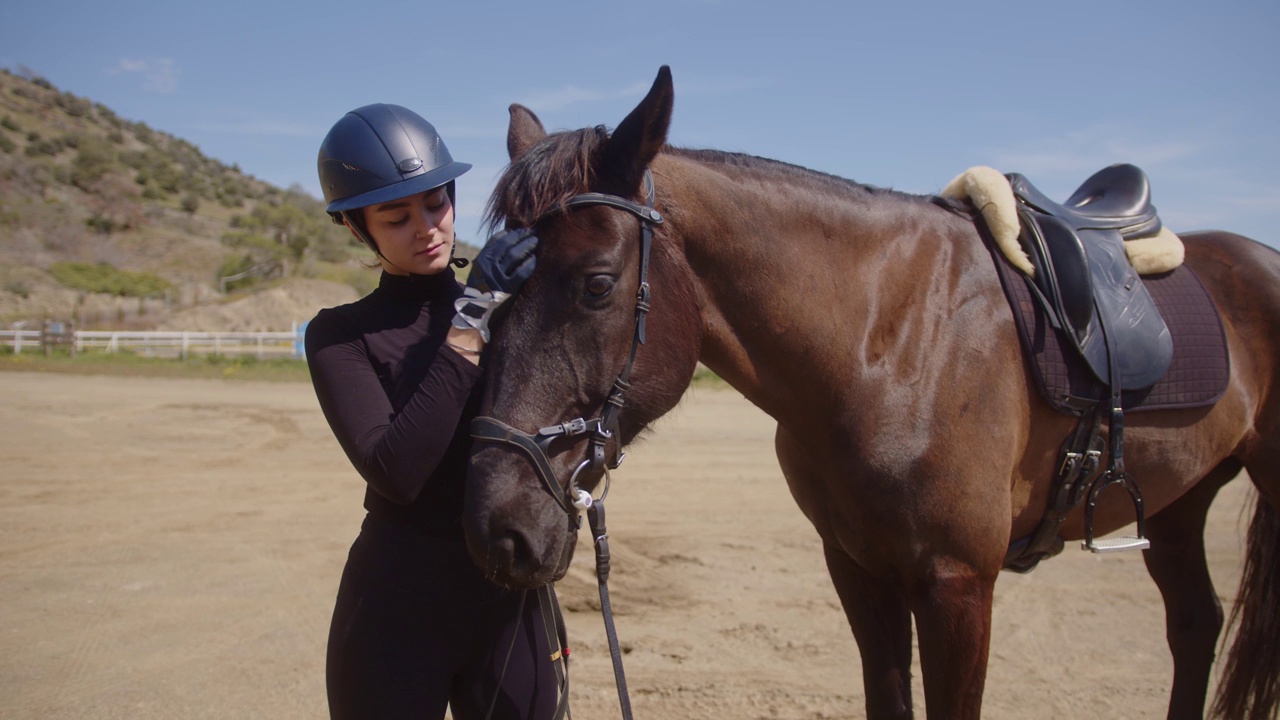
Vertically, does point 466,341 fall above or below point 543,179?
below

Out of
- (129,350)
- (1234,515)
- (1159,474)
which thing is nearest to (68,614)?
(1159,474)

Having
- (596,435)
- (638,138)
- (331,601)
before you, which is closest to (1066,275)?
(638,138)

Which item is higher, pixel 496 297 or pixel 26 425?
pixel 496 297

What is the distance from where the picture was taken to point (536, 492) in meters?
1.61

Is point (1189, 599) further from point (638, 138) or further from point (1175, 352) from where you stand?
point (638, 138)

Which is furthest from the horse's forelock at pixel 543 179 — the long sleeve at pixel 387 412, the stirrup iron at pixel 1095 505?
the stirrup iron at pixel 1095 505

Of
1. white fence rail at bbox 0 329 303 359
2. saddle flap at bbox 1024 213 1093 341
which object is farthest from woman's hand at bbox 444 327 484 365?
white fence rail at bbox 0 329 303 359

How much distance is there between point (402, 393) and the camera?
181 centimetres

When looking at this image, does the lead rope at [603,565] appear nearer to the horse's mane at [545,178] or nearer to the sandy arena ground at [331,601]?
the sandy arena ground at [331,601]

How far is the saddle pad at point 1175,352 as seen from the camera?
7.41ft

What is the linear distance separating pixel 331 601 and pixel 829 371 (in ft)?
13.2

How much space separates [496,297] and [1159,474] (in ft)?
7.55

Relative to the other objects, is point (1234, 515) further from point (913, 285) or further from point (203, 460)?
point (203, 460)

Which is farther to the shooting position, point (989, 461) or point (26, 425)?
point (26, 425)
